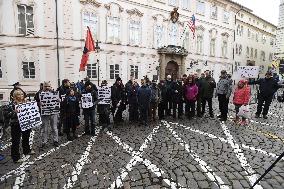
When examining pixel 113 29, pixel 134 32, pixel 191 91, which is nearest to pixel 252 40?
pixel 134 32

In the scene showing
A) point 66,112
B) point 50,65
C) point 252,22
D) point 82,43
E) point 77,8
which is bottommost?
point 66,112

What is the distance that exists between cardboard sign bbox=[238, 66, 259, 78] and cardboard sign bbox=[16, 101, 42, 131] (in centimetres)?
1216

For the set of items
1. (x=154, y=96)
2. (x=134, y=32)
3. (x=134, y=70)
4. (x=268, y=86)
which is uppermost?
(x=134, y=32)

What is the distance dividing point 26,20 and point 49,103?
14.3 metres

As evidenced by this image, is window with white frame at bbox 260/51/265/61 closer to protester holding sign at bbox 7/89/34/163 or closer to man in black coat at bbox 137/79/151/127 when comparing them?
man in black coat at bbox 137/79/151/127

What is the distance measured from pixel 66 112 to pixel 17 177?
288 cm

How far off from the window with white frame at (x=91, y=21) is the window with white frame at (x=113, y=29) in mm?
1234

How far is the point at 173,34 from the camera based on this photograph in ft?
91.6

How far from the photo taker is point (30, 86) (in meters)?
19.4

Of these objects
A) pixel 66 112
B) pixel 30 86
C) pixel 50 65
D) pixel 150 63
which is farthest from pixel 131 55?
pixel 66 112

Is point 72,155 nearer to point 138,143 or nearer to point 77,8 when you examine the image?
point 138,143

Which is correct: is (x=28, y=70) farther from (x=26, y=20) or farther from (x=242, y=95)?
(x=242, y=95)

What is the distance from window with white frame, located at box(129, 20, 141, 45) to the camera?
79.4 ft

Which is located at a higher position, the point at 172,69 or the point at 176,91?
the point at 172,69
